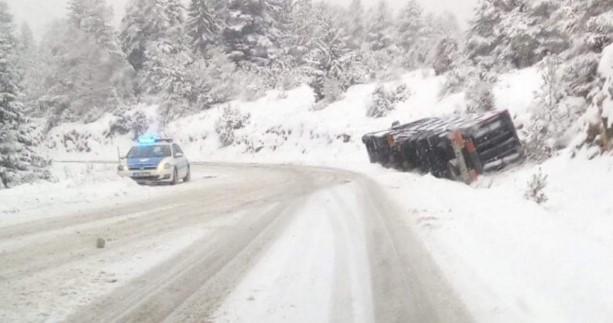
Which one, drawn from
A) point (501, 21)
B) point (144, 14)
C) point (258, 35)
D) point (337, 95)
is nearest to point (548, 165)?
point (501, 21)

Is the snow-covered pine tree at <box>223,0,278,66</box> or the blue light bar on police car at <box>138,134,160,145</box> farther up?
the snow-covered pine tree at <box>223,0,278,66</box>

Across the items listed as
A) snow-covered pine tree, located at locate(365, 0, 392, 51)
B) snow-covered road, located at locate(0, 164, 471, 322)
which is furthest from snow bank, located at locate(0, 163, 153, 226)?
snow-covered pine tree, located at locate(365, 0, 392, 51)

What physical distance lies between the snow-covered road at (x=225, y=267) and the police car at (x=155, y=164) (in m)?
6.64

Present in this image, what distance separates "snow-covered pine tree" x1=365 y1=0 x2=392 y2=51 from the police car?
43.1 metres

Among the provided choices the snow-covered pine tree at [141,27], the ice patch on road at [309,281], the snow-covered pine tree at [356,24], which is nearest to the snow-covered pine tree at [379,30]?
the snow-covered pine tree at [356,24]

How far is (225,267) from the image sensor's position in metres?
6.47

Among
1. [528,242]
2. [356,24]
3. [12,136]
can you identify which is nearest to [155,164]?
[12,136]

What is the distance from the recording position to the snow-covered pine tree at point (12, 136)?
22.8m

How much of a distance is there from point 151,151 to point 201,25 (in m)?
33.9

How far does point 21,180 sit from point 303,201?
1574 cm

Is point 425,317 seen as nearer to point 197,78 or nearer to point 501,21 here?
point 501,21

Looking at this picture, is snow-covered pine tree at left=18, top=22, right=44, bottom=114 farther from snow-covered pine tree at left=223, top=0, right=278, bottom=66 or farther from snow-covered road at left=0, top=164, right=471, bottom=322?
snow-covered road at left=0, top=164, right=471, bottom=322

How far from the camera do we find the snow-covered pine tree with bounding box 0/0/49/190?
22.8 m

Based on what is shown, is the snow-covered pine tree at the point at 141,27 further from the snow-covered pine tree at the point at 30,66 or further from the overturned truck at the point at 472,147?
the overturned truck at the point at 472,147
